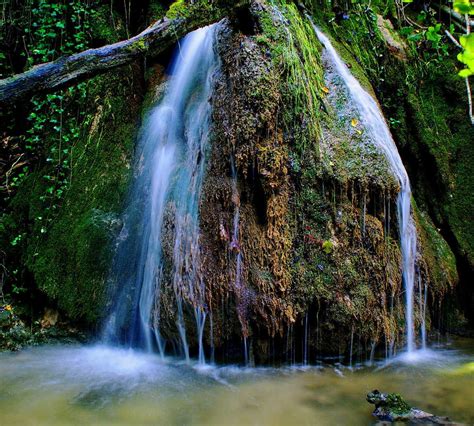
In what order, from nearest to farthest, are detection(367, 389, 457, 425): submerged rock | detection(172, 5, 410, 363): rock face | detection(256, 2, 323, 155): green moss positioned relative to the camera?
detection(367, 389, 457, 425): submerged rock
detection(172, 5, 410, 363): rock face
detection(256, 2, 323, 155): green moss

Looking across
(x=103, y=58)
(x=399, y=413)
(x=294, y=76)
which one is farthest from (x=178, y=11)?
(x=399, y=413)

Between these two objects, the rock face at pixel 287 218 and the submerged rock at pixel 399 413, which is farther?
the rock face at pixel 287 218

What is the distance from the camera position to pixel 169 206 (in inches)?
160

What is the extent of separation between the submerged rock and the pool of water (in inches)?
3.9

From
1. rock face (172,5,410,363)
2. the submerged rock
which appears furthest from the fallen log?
the submerged rock

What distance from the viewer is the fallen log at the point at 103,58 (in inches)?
114

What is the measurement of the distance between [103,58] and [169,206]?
144cm

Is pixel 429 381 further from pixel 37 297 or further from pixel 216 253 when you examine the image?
pixel 37 297

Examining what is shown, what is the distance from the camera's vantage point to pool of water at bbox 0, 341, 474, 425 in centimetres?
291

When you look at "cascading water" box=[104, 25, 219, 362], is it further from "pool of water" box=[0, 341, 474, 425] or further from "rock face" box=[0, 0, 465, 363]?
"pool of water" box=[0, 341, 474, 425]

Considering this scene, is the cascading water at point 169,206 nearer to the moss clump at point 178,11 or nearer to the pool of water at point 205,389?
Result: the pool of water at point 205,389

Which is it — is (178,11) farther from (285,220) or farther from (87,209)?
(87,209)

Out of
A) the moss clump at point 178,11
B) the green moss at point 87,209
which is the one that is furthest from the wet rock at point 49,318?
the moss clump at point 178,11

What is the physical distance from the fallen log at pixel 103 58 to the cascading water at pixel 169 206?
0.53m
